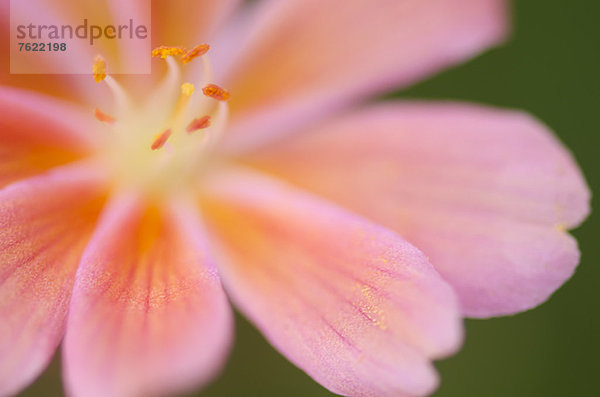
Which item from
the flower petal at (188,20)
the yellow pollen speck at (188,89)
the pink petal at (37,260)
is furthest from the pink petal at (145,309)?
the flower petal at (188,20)

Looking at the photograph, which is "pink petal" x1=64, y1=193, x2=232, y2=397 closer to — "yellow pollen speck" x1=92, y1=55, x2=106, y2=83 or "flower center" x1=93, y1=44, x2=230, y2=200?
"flower center" x1=93, y1=44, x2=230, y2=200

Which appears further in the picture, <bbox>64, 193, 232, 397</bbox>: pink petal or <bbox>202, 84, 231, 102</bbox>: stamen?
<bbox>202, 84, 231, 102</bbox>: stamen

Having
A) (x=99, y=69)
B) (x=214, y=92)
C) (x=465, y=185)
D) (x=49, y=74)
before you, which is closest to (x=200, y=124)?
(x=214, y=92)

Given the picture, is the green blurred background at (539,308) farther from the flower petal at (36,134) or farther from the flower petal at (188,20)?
the flower petal at (188,20)

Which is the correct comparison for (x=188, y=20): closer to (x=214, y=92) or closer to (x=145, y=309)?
(x=214, y=92)

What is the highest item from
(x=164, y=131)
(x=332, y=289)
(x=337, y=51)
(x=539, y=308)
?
(x=337, y=51)

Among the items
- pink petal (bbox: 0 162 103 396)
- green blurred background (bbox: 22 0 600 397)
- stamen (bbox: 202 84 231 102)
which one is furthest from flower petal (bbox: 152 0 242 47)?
green blurred background (bbox: 22 0 600 397)
